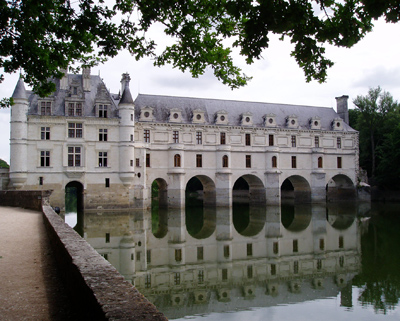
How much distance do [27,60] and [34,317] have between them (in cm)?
585

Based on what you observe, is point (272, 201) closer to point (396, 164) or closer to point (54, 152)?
point (396, 164)

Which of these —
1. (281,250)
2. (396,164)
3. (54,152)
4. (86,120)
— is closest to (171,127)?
(86,120)

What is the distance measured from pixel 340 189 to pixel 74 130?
2822cm

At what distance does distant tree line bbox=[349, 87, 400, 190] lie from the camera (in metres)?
41.8

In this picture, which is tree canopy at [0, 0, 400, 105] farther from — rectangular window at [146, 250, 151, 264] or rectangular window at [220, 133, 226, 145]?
rectangular window at [220, 133, 226, 145]

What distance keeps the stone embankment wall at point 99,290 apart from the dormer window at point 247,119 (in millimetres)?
31801

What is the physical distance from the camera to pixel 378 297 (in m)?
9.72

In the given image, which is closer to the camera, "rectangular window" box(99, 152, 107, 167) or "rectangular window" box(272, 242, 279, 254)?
"rectangular window" box(272, 242, 279, 254)

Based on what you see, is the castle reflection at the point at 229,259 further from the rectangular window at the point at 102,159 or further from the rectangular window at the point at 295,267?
the rectangular window at the point at 102,159

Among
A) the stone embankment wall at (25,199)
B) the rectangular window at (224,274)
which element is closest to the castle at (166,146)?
the stone embankment wall at (25,199)

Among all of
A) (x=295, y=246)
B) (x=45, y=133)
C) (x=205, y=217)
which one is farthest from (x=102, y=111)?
(x=295, y=246)

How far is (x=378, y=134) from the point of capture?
4616 centimetres

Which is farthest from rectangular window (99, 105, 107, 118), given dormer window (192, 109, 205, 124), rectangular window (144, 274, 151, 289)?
rectangular window (144, 274, 151, 289)

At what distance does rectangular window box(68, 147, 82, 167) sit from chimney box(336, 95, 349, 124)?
95.6ft
